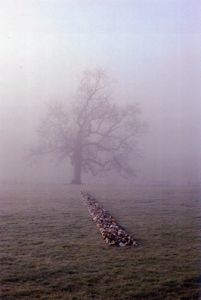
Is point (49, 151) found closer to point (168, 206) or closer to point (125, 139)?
point (125, 139)

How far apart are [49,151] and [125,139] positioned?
6289 mm

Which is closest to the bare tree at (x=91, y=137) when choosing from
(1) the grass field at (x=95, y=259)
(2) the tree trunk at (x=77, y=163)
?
(2) the tree trunk at (x=77, y=163)

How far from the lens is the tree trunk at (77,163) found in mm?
38125

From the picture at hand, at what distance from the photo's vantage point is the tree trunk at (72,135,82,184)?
38125 millimetres

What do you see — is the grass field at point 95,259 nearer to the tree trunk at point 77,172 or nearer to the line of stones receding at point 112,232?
the line of stones receding at point 112,232

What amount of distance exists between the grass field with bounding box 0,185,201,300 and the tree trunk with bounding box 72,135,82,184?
2343 cm

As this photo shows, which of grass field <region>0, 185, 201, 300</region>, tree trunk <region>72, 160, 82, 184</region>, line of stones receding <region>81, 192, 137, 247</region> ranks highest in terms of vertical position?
tree trunk <region>72, 160, 82, 184</region>

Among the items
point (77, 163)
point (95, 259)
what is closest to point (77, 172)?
point (77, 163)

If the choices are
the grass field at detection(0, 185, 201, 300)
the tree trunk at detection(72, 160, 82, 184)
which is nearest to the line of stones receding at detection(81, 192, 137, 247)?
the grass field at detection(0, 185, 201, 300)

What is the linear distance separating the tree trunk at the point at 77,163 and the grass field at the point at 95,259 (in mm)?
23431

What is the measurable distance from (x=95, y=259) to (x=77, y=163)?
98.5ft

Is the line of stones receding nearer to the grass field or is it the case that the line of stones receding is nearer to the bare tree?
the grass field

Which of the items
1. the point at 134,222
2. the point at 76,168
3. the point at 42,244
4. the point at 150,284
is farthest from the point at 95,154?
the point at 150,284

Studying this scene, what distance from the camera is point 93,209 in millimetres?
16406
